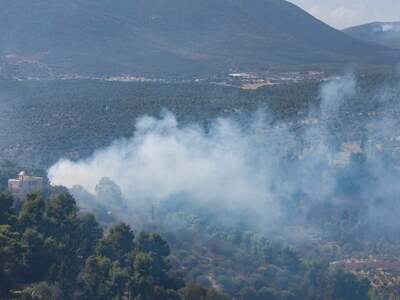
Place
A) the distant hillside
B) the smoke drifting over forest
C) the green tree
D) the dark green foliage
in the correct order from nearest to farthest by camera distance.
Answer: the dark green foliage
the green tree
the smoke drifting over forest
the distant hillside

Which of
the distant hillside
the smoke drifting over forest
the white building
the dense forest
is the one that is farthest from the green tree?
the distant hillside

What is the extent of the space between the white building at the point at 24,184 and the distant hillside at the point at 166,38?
59135 mm

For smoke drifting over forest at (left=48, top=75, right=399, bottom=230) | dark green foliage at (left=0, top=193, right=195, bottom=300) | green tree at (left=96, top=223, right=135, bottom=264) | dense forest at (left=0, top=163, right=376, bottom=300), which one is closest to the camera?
dark green foliage at (left=0, top=193, right=195, bottom=300)

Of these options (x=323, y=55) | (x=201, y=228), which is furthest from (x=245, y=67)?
(x=201, y=228)

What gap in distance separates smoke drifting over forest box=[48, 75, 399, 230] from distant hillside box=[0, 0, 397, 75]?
134ft

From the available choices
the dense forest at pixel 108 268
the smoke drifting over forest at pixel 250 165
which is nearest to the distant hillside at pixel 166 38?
the smoke drifting over forest at pixel 250 165

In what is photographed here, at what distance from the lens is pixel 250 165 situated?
71.8 meters

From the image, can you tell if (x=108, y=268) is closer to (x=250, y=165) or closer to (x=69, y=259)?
(x=69, y=259)

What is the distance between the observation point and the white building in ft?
175

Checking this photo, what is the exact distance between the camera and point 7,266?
34.7 meters

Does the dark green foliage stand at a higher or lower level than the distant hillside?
lower

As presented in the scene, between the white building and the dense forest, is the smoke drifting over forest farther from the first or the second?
the dense forest

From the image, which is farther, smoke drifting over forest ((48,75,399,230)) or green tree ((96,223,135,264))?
smoke drifting over forest ((48,75,399,230))

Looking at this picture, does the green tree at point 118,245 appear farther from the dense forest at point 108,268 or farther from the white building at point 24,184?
the white building at point 24,184
